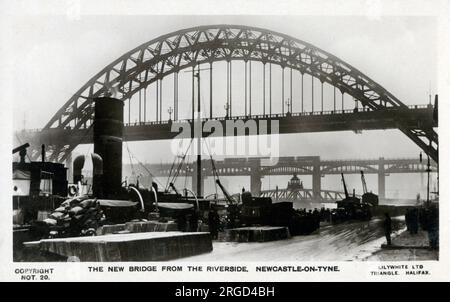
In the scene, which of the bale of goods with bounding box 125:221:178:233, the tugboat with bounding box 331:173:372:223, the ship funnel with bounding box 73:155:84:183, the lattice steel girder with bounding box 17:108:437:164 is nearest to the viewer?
the bale of goods with bounding box 125:221:178:233

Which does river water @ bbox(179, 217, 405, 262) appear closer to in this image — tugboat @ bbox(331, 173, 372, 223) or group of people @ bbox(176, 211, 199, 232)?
group of people @ bbox(176, 211, 199, 232)

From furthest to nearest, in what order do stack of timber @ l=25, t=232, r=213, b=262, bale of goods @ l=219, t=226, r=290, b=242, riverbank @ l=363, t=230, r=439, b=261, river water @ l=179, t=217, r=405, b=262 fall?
bale of goods @ l=219, t=226, r=290, b=242, river water @ l=179, t=217, r=405, b=262, riverbank @ l=363, t=230, r=439, b=261, stack of timber @ l=25, t=232, r=213, b=262

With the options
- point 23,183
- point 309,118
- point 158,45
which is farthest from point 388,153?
point 23,183

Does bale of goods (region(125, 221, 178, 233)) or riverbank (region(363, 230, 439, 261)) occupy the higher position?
bale of goods (region(125, 221, 178, 233))

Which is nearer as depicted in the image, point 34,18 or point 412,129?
point 34,18

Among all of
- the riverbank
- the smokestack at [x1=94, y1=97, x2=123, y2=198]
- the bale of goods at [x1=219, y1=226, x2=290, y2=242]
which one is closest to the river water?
the riverbank

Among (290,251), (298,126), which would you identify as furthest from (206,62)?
(290,251)

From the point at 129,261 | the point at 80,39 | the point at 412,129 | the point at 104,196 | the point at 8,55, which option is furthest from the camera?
the point at 412,129
